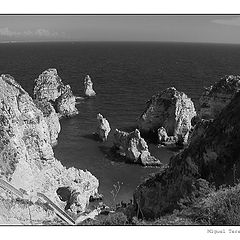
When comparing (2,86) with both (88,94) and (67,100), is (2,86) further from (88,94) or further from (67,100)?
(88,94)

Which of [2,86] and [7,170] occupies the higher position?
[2,86]

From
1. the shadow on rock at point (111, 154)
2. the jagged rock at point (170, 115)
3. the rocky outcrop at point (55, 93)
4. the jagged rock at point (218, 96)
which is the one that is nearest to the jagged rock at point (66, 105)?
the rocky outcrop at point (55, 93)

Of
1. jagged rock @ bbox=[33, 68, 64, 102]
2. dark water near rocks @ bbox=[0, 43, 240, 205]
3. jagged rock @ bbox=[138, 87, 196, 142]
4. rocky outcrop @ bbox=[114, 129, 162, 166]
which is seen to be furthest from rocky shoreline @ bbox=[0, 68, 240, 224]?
jagged rock @ bbox=[33, 68, 64, 102]

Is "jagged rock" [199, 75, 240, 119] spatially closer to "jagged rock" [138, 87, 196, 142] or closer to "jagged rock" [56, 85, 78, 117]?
"jagged rock" [138, 87, 196, 142]

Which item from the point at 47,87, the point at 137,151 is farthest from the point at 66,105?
the point at 137,151
